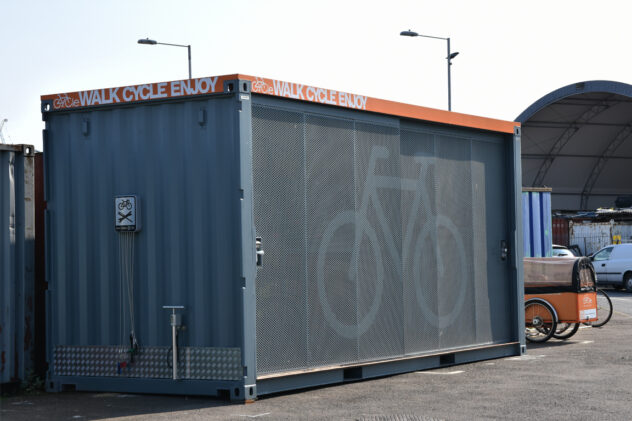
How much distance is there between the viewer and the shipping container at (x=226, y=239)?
395 inches

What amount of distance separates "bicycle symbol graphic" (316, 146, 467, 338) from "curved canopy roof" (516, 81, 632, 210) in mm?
35505

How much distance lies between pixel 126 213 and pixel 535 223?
11.0 meters

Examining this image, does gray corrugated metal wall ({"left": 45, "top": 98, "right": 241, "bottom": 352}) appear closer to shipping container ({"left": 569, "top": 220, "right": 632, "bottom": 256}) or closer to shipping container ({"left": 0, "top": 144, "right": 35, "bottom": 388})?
shipping container ({"left": 0, "top": 144, "right": 35, "bottom": 388})

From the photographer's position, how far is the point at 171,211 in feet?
33.8

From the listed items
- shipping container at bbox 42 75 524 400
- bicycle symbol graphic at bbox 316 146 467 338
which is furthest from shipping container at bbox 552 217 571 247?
shipping container at bbox 42 75 524 400

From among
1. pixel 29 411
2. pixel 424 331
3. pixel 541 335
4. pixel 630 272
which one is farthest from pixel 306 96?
pixel 630 272

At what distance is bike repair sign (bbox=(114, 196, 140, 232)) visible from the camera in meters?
10.4

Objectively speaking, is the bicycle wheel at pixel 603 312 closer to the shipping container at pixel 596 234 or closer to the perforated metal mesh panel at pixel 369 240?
the perforated metal mesh panel at pixel 369 240

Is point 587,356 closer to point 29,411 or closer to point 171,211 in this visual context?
point 171,211

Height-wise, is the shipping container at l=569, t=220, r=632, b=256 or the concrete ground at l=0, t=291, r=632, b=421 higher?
the shipping container at l=569, t=220, r=632, b=256

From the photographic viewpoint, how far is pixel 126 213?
10.5 meters

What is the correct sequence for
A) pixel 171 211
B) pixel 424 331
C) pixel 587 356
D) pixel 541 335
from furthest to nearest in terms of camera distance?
pixel 541 335, pixel 587 356, pixel 424 331, pixel 171 211

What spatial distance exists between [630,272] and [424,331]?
22198mm

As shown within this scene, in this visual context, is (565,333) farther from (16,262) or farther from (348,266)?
(16,262)
